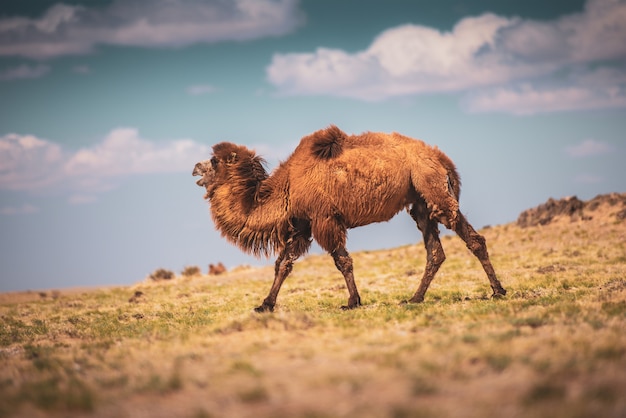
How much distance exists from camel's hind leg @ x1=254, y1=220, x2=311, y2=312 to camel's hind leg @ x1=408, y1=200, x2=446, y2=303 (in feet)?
8.00

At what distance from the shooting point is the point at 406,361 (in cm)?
692

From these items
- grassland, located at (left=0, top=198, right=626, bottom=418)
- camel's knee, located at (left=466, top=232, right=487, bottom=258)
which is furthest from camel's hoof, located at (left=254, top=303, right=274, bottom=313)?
camel's knee, located at (left=466, top=232, right=487, bottom=258)

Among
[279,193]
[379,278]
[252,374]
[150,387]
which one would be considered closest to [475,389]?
[252,374]

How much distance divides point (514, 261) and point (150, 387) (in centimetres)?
1981

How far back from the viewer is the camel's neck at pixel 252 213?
44.4 ft

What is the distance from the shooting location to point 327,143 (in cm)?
1323

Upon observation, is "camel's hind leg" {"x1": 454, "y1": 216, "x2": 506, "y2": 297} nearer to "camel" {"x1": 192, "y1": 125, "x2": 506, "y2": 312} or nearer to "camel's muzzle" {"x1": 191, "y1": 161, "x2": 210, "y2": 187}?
"camel" {"x1": 192, "y1": 125, "x2": 506, "y2": 312}

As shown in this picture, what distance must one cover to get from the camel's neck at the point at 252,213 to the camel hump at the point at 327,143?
1105 millimetres

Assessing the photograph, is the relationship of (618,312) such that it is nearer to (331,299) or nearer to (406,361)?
(406,361)

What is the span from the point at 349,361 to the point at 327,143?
22.3ft

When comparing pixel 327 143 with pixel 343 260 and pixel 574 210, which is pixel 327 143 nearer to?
pixel 343 260

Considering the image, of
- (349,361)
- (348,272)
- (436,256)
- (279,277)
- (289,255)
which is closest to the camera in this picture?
(349,361)

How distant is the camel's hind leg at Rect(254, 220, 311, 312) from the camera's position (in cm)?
1319

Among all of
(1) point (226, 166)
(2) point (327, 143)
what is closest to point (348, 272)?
(2) point (327, 143)
